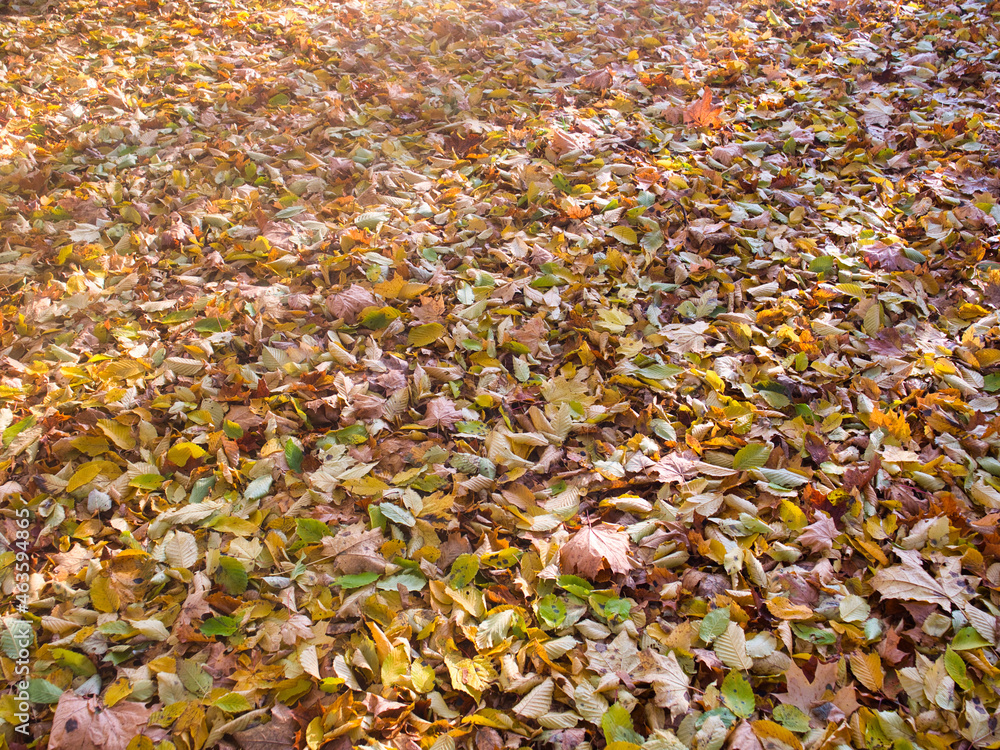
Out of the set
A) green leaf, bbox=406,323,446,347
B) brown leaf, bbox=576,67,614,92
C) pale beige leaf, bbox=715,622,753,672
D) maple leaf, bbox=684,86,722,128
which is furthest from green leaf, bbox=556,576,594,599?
brown leaf, bbox=576,67,614,92

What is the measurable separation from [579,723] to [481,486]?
730 mm

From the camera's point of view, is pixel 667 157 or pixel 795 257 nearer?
pixel 795 257

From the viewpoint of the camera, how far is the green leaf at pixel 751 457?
198cm

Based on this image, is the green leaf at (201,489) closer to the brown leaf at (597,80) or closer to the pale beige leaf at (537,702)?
the pale beige leaf at (537,702)

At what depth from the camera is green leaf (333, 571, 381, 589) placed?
5.66ft

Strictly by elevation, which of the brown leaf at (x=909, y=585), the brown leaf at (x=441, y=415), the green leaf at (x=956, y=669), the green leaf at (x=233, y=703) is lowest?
the green leaf at (x=233, y=703)

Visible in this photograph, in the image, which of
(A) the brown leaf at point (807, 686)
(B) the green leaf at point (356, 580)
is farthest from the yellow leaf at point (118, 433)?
(A) the brown leaf at point (807, 686)

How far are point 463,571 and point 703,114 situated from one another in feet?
9.72

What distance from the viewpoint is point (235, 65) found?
3891 millimetres

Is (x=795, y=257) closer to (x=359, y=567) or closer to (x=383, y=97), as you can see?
(x=359, y=567)

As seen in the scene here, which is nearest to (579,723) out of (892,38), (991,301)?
(991,301)

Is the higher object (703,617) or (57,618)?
(703,617)

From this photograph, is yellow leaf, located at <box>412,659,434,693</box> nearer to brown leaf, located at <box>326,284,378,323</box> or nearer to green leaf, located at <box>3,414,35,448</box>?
brown leaf, located at <box>326,284,378,323</box>

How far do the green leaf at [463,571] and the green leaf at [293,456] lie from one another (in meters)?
0.62
